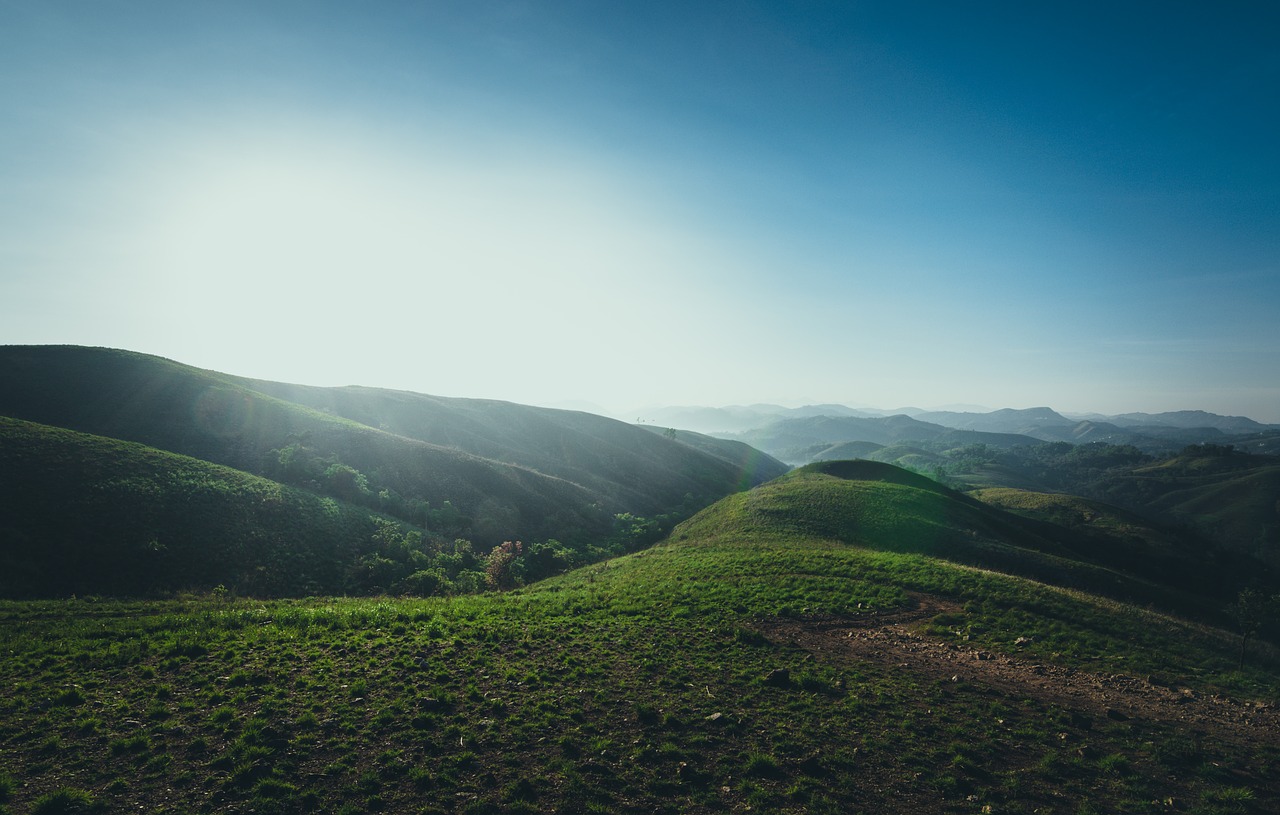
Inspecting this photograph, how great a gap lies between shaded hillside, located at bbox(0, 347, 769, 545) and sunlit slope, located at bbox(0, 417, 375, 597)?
10.6 metres

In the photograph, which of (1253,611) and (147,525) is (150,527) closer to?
(147,525)

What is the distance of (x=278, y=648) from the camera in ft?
59.9

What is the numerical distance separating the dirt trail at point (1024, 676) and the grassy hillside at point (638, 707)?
0.41 ft

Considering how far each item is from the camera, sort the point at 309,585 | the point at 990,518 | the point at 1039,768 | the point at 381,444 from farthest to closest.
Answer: the point at 381,444 → the point at 990,518 → the point at 309,585 → the point at 1039,768

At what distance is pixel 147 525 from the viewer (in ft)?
111

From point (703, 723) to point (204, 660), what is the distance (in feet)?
58.0

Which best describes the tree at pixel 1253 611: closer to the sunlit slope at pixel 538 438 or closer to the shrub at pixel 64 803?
the shrub at pixel 64 803

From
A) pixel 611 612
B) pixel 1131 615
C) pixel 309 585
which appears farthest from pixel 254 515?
pixel 1131 615

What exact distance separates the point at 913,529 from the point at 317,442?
236 ft

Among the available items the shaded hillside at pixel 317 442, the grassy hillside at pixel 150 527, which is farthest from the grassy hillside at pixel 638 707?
the shaded hillside at pixel 317 442

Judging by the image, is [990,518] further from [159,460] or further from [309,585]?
[159,460]

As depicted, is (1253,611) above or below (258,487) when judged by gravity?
below

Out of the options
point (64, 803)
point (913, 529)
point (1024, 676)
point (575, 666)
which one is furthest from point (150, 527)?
point (913, 529)

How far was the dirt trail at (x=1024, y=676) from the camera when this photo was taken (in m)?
15.5
